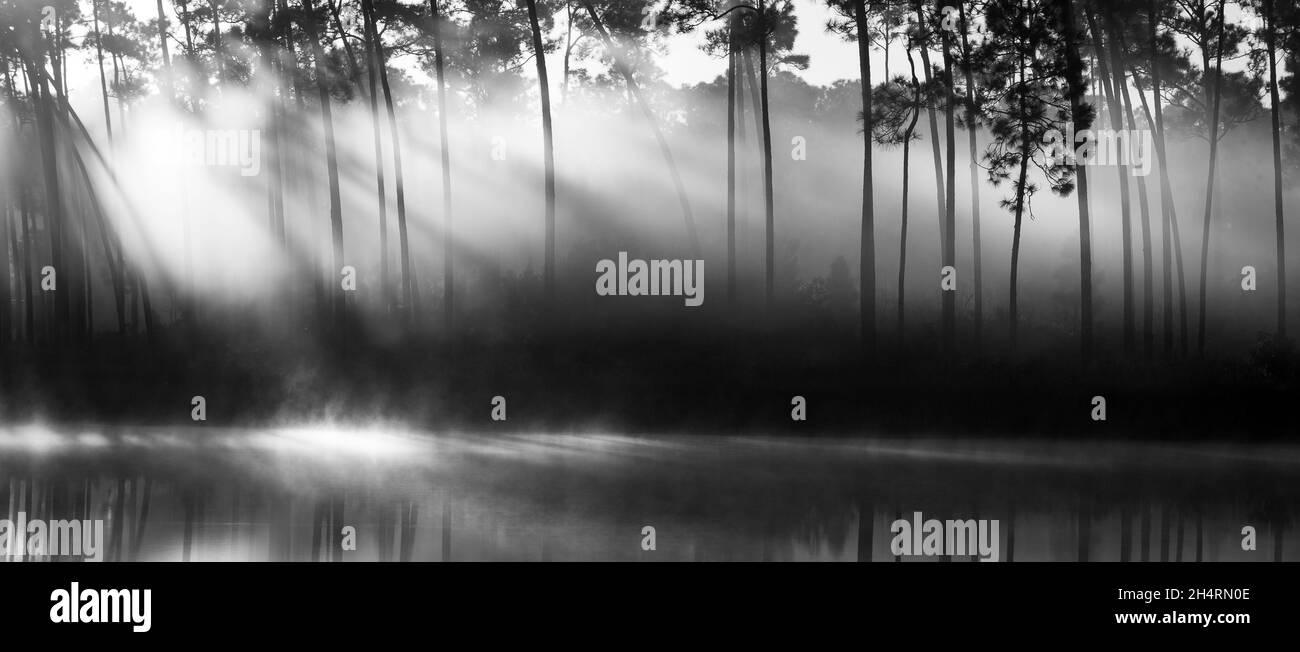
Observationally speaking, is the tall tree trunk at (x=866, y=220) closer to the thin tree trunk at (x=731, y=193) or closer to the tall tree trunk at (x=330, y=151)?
the thin tree trunk at (x=731, y=193)

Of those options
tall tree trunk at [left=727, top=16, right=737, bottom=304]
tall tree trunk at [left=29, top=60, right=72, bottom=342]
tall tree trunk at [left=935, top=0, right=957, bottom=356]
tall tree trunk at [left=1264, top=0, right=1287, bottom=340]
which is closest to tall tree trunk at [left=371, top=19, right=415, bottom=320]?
tall tree trunk at [left=727, top=16, right=737, bottom=304]

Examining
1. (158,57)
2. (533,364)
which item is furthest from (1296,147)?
(158,57)

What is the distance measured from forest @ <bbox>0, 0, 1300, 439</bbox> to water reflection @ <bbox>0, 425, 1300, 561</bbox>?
2.41 meters

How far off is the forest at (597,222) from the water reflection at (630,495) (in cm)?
241

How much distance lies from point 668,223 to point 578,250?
4352 mm

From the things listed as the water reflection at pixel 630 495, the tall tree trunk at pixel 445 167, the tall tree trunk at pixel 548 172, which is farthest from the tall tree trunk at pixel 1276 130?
the tall tree trunk at pixel 445 167

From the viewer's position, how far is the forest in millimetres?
20641

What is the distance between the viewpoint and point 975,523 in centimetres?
1064

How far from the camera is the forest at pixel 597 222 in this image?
67.7ft

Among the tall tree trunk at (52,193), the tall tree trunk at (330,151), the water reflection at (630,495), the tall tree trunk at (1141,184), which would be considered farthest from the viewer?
the tall tree trunk at (52,193)

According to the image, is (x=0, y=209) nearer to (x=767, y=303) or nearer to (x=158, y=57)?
(x=158, y=57)

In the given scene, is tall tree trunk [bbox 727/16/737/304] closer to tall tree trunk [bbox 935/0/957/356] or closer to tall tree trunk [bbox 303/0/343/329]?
tall tree trunk [bbox 935/0/957/356]

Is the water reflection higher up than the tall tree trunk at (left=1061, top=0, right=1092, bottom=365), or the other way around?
the tall tree trunk at (left=1061, top=0, right=1092, bottom=365)

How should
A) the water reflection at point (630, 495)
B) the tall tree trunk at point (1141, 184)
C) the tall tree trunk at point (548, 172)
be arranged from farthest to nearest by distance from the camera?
the tall tree trunk at point (1141, 184) < the tall tree trunk at point (548, 172) < the water reflection at point (630, 495)
